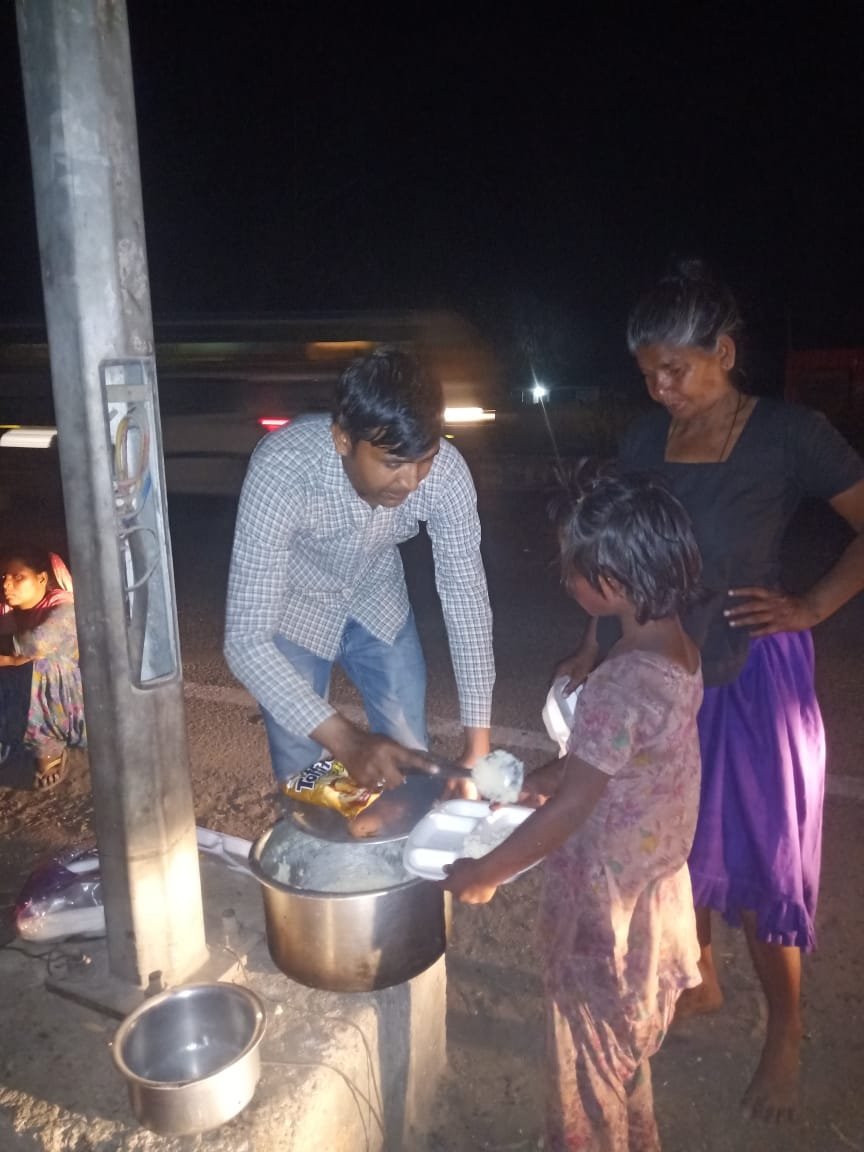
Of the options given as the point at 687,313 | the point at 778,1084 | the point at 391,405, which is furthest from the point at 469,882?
the point at 687,313

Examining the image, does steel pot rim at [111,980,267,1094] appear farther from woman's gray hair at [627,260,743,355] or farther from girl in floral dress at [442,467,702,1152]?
woman's gray hair at [627,260,743,355]

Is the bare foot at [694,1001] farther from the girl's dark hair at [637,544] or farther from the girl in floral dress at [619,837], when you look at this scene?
the girl's dark hair at [637,544]

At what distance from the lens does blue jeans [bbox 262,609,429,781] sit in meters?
2.74

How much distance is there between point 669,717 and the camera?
194 cm

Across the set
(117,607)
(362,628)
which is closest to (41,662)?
(362,628)

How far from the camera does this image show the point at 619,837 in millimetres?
2006

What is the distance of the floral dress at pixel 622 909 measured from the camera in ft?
6.32

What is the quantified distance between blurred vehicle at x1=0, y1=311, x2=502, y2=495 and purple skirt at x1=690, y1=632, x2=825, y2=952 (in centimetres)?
553

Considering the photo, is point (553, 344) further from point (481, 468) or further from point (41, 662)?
point (41, 662)

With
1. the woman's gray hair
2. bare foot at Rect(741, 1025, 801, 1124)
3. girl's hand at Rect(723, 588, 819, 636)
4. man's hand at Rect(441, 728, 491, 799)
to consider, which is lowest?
bare foot at Rect(741, 1025, 801, 1124)

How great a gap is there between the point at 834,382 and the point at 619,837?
1324cm

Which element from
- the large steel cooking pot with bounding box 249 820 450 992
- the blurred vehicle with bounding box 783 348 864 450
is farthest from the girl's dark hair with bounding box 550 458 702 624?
the blurred vehicle with bounding box 783 348 864 450

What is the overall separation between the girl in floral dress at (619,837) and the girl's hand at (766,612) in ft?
0.75

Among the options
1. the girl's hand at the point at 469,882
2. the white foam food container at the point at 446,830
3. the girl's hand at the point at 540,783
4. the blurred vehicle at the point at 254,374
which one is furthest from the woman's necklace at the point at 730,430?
the blurred vehicle at the point at 254,374
